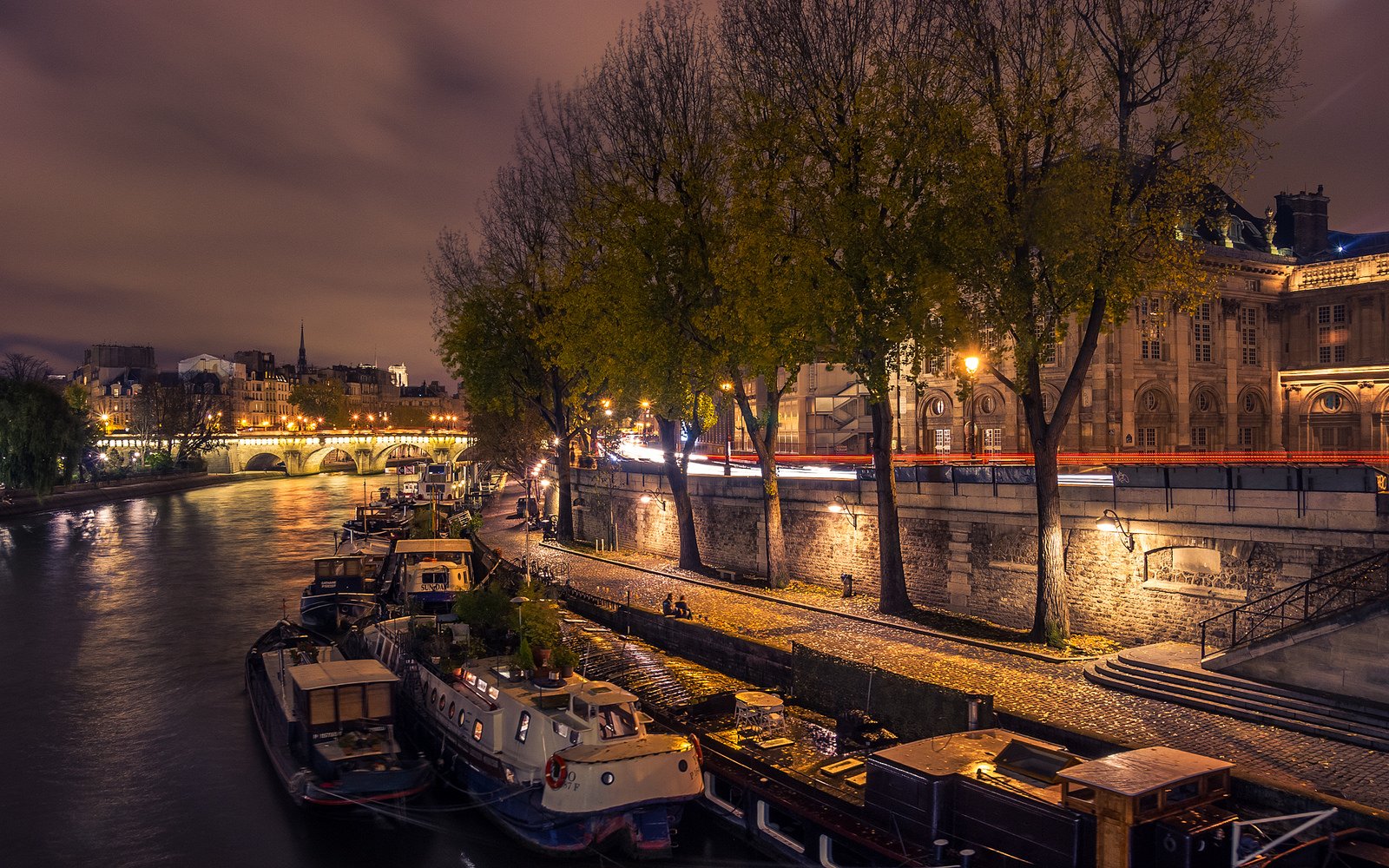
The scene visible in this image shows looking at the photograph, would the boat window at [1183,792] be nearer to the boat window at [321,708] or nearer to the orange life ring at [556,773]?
the orange life ring at [556,773]

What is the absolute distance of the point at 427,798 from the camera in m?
20.3

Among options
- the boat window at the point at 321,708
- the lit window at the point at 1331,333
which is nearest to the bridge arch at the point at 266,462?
the lit window at the point at 1331,333

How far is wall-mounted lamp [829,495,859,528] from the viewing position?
1215 inches

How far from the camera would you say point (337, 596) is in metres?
37.2

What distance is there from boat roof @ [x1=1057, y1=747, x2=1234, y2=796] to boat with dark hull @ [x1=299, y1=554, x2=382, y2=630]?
1110 inches

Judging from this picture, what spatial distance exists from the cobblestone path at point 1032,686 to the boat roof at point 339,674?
8.99 metres

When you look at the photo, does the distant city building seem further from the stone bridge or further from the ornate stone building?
the ornate stone building

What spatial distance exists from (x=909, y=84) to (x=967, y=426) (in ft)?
87.8

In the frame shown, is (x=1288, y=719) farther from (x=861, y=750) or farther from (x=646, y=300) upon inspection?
(x=646, y=300)

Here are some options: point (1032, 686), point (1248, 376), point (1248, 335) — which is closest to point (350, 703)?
point (1032, 686)

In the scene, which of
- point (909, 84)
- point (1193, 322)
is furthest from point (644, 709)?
point (1193, 322)

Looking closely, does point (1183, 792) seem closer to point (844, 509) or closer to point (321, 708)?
point (321, 708)

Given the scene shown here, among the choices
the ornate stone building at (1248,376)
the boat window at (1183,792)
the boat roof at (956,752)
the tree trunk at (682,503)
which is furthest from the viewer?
the ornate stone building at (1248,376)

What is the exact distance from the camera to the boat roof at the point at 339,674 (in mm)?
20266
